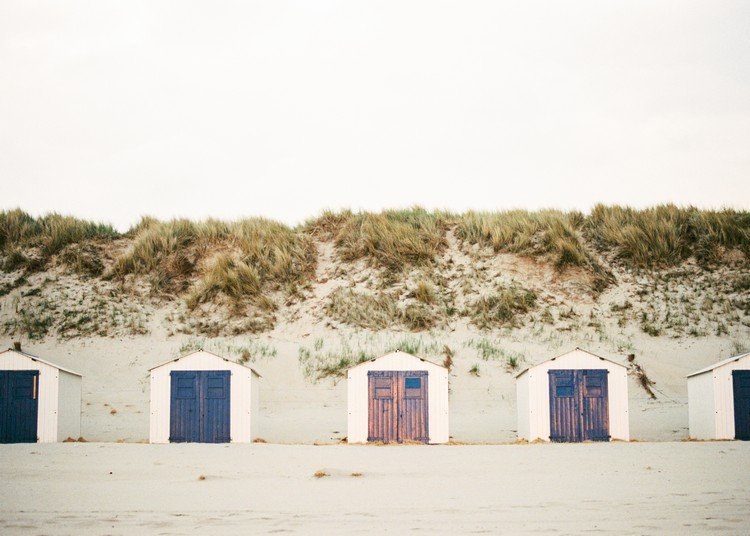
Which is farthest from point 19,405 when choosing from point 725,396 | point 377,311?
point 725,396

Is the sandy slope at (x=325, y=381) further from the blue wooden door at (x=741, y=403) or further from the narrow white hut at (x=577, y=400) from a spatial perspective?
the blue wooden door at (x=741, y=403)

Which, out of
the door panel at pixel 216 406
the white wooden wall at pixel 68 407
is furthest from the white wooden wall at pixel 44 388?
the door panel at pixel 216 406

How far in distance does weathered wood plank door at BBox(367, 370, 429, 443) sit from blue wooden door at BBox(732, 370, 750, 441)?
21.1ft

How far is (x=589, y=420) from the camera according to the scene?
20.0 m

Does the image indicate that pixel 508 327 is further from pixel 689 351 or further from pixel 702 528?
pixel 702 528

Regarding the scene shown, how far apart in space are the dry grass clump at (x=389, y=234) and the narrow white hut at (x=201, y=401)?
1371cm

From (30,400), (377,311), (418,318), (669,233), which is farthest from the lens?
(669,233)

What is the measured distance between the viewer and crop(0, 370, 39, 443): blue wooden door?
1983cm

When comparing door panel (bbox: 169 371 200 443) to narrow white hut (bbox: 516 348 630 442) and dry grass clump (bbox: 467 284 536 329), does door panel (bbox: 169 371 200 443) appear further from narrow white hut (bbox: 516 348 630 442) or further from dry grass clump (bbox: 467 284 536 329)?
dry grass clump (bbox: 467 284 536 329)

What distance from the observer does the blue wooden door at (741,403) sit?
19.8 metres

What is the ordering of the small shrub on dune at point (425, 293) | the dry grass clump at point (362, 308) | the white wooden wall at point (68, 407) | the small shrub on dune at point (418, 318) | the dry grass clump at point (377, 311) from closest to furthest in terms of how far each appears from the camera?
the white wooden wall at point (68, 407) < the small shrub on dune at point (418, 318) < the dry grass clump at point (377, 311) < the dry grass clump at point (362, 308) < the small shrub on dune at point (425, 293)

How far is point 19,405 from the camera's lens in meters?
19.9

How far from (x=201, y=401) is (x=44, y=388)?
129 inches

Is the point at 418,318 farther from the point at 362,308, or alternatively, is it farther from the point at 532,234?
the point at 532,234
